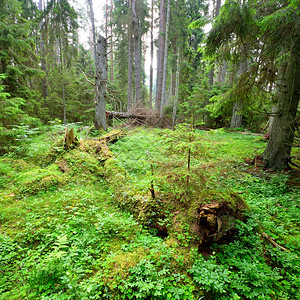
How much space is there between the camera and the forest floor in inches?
78.9

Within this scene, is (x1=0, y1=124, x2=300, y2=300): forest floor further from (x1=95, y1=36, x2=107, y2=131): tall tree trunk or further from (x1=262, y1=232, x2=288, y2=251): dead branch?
(x1=95, y1=36, x2=107, y2=131): tall tree trunk

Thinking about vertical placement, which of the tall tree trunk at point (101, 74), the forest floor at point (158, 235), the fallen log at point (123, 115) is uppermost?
the tall tree trunk at point (101, 74)

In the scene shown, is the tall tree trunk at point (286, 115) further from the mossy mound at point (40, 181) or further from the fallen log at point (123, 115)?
the fallen log at point (123, 115)

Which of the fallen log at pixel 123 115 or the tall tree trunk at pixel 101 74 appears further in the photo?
the fallen log at pixel 123 115

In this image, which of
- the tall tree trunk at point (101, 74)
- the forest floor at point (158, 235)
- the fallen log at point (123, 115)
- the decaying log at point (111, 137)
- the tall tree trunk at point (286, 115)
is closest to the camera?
the forest floor at point (158, 235)

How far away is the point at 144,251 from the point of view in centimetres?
241

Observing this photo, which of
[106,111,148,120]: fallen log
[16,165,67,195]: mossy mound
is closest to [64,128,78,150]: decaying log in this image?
[16,165,67,195]: mossy mound

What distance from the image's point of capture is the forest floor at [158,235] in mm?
2004

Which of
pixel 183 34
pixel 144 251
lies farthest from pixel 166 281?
pixel 183 34

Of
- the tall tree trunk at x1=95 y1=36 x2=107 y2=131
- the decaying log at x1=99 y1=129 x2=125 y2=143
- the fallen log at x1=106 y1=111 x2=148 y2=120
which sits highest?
the tall tree trunk at x1=95 y1=36 x2=107 y2=131

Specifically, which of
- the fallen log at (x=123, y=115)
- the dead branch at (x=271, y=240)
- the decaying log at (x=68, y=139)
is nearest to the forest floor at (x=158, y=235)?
the dead branch at (x=271, y=240)

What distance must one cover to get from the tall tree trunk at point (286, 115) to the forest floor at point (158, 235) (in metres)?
0.51

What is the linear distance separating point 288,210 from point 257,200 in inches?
21.9

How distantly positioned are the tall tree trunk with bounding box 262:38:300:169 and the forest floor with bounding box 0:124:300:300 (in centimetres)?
51
